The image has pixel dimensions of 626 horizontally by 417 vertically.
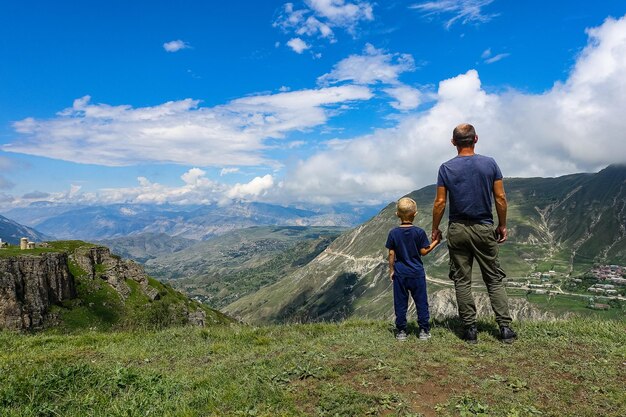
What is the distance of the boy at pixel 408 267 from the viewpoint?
427 inches

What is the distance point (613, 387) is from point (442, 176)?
19.5 ft

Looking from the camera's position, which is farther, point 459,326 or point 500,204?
point 459,326

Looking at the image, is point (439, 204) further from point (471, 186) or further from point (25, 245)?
point (25, 245)

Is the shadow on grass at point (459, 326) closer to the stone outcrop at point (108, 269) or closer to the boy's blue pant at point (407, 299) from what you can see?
the boy's blue pant at point (407, 299)

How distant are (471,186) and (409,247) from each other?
2445mm

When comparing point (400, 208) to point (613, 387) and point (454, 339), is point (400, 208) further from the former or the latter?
point (613, 387)

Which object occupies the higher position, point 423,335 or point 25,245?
point 25,245

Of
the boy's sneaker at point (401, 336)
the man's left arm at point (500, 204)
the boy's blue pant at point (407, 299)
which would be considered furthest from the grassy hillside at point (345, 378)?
the man's left arm at point (500, 204)

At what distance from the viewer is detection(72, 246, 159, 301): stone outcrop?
93.0m

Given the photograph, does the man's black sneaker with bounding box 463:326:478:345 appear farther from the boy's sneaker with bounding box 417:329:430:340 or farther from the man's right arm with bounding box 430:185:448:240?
the man's right arm with bounding box 430:185:448:240

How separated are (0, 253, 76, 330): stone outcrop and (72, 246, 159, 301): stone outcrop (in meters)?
13.6

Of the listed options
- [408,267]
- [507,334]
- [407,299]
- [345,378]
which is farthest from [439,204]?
[345,378]

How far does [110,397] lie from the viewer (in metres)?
7.32

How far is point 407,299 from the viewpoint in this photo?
36.3 feet
